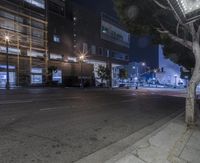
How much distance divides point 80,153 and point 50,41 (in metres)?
46.1

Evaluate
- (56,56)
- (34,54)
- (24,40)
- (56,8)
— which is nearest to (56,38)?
(56,56)

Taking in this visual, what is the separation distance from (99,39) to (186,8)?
63.3 m

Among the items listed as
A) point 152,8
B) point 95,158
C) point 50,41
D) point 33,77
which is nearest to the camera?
point 95,158

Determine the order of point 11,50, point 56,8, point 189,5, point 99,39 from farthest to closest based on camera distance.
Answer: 1. point 99,39
2. point 56,8
3. point 11,50
4. point 189,5

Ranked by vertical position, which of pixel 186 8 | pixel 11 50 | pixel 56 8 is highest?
pixel 56 8

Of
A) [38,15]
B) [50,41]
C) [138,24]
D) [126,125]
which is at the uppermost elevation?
[38,15]

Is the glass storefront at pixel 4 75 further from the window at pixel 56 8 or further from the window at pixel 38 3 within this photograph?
the window at pixel 56 8

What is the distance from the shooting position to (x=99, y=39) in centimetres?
6762

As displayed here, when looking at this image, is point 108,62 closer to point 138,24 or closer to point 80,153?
point 138,24

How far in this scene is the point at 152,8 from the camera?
37.4ft

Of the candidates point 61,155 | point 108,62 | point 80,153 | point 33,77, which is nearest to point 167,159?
point 80,153

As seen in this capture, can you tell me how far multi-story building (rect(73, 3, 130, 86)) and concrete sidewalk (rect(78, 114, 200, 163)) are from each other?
51.5 metres

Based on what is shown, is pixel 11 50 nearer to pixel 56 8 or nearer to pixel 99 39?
pixel 56 8

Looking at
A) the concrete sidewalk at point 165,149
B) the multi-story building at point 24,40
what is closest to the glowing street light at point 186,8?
the concrete sidewalk at point 165,149
